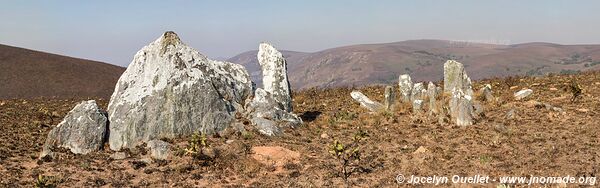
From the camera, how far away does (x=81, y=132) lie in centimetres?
2344

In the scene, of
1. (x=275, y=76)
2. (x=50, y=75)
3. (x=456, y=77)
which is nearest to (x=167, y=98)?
(x=275, y=76)

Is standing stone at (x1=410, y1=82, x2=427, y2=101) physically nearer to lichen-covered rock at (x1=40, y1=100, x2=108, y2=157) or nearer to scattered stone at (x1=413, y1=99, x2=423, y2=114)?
scattered stone at (x1=413, y1=99, x2=423, y2=114)

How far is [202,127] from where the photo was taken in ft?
83.4

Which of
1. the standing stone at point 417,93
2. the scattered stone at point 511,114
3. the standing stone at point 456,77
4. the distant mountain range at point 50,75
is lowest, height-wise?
the distant mountain range at point 50,75

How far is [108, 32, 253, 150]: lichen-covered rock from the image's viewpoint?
960 inches

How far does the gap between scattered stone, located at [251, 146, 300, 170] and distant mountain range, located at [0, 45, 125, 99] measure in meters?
49.6

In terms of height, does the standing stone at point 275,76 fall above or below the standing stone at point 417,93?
above

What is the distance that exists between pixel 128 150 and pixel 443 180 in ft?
49.3

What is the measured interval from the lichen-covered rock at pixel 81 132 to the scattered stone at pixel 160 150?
288 centimetres

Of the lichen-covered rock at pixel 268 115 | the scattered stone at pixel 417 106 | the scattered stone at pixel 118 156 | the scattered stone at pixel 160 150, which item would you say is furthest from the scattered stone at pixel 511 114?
the scattered stone at pixel 118 156

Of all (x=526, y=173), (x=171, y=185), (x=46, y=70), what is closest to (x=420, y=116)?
(x=526, y=173)

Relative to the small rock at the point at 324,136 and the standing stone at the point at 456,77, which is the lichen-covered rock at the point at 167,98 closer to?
the small rock at the point at 324,136

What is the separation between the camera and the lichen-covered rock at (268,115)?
26.3 m

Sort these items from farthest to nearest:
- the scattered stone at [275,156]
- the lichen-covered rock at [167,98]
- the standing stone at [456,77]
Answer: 1. the standing stone at [456,77]
2. the lichen-covered rock at [167,98]
3. the scattered stone at [275,156]
